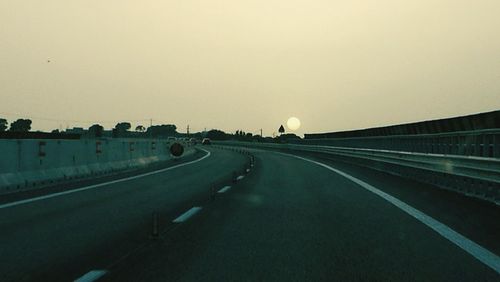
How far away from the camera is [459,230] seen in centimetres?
842

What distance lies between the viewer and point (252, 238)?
7.78 m

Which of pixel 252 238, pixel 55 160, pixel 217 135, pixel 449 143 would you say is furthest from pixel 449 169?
pixel 217 135

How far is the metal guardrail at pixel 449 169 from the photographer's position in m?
11.4

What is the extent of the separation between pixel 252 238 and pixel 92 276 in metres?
2.68

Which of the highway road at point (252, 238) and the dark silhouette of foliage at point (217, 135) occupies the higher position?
the dark silhouette of foliage at point (217, 135)

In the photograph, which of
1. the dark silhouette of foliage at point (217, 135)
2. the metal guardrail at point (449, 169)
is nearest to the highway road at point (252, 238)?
the metal guardrail at point (449, 169)

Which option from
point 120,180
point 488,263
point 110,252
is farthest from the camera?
point 120,180

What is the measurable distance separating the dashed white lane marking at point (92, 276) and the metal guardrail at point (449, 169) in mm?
7521

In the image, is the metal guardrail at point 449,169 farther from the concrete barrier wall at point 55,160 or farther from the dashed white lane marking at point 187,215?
the concrete barrier wall at point 55,160

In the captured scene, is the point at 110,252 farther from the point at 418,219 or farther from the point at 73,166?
the point at 73,166

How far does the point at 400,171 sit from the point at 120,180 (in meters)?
9.37

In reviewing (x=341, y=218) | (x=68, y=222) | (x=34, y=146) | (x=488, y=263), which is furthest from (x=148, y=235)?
(x=34, y=146)

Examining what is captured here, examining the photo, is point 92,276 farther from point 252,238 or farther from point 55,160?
point 55,160

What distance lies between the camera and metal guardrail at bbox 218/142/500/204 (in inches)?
451
